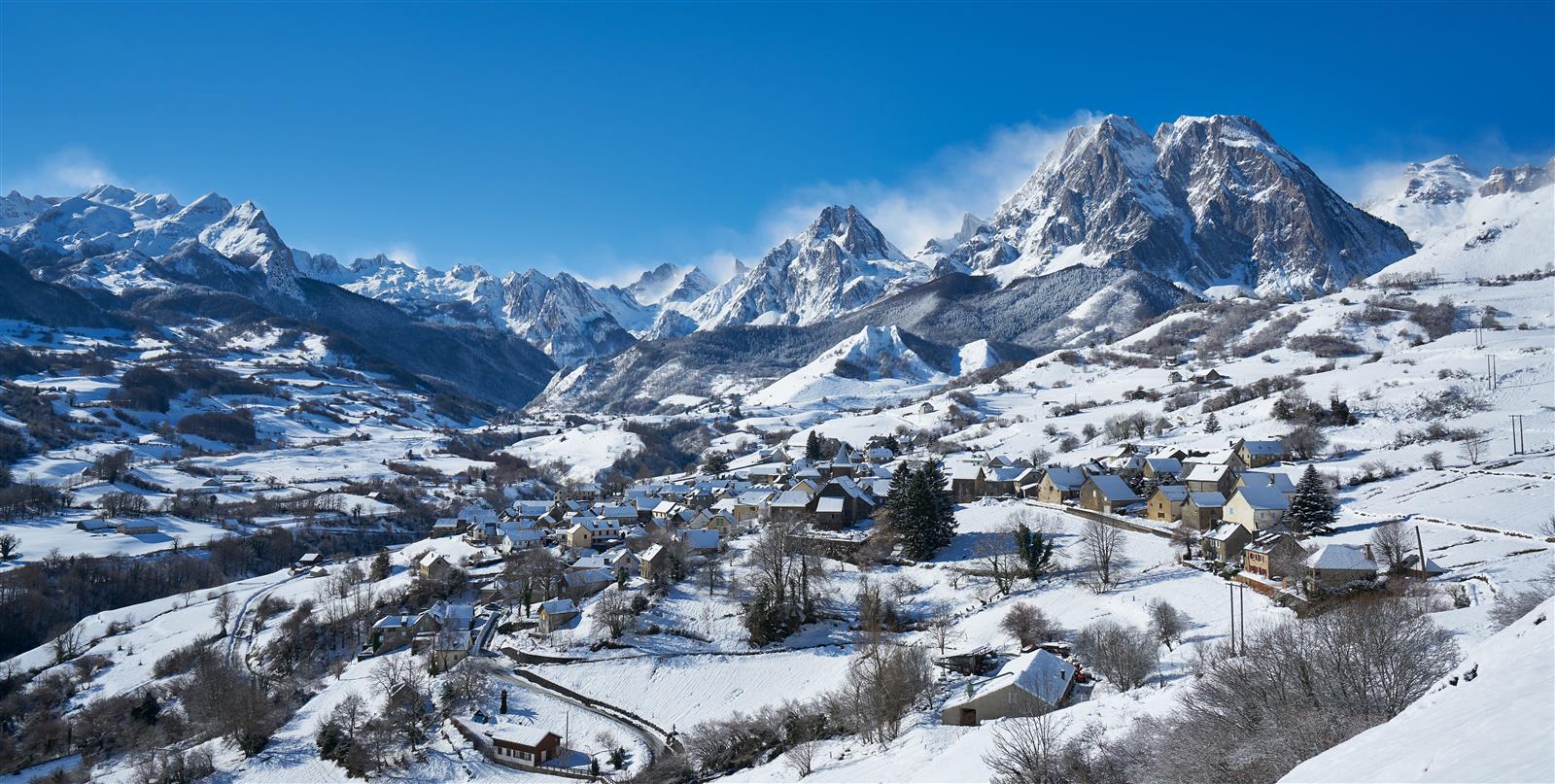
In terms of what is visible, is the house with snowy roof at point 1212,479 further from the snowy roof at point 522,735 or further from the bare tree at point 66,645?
the bare tree at point 66,645

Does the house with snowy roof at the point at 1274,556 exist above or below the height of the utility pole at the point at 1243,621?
above

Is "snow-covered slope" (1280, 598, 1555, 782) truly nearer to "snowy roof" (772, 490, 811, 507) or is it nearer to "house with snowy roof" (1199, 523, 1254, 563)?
"house with snowy roof" (1199, 523, 1254, 563)

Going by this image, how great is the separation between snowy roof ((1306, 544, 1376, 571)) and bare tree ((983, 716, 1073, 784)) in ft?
55.9

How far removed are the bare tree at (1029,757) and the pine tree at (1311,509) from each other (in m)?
26.9

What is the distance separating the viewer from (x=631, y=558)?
54.2 meters

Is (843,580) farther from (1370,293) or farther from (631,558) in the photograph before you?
(1370,293)

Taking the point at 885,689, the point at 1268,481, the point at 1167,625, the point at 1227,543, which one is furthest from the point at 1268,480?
the point at 885,689

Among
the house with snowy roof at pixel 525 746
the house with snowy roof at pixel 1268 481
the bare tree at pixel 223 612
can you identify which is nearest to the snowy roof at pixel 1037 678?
the house with snowy roof at pixel 525 746

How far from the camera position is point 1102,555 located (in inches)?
1559

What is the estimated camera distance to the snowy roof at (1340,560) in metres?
32.3

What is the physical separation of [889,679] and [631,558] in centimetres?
2755

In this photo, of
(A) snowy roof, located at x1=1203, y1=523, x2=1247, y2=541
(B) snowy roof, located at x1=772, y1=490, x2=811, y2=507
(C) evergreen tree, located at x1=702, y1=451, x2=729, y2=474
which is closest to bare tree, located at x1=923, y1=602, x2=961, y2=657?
(A) snowy roof, located at x1=1203, y1=523, x2=1247, y2=541

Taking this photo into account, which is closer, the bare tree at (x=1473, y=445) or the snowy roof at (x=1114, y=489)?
the bare tree at (x=1473, y=445)

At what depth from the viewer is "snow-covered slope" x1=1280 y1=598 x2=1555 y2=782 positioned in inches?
339
